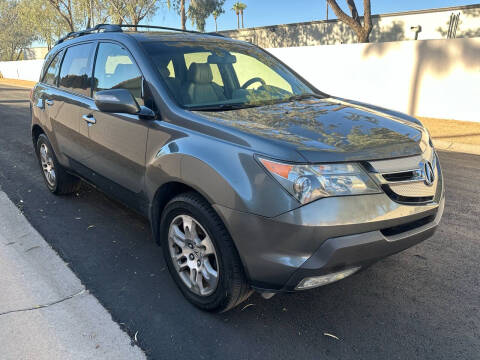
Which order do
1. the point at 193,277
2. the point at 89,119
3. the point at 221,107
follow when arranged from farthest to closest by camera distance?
1. the point at 89,119
2. the point at 221,107
3. the point at 193,277

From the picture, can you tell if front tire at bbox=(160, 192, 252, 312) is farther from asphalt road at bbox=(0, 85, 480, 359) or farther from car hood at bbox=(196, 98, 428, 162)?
car hood at bbox=(196, 98, 428, 162)

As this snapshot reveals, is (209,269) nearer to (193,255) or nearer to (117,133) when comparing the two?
(193,255)

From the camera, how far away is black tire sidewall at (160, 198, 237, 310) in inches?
89.3

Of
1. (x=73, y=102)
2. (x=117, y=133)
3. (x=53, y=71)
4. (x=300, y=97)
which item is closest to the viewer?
(x=117, y=133)

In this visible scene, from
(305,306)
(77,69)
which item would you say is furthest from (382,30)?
(305,306)

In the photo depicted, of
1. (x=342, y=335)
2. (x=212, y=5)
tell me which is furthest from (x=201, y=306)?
(x=212, y=5)

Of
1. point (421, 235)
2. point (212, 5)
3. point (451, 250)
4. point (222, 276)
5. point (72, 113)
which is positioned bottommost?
point (451, 250)

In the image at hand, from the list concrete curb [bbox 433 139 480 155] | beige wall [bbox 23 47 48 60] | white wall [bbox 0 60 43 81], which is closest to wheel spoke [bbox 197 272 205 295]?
concrete curb [bbox 433 139 480 155]

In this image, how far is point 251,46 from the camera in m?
4.04

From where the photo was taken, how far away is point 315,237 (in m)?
2.00

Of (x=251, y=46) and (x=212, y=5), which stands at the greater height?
(x=212, y=5)

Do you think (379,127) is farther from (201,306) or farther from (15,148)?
(15,148)

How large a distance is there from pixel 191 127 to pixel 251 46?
6.27 ft

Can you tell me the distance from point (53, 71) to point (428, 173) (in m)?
4.26
